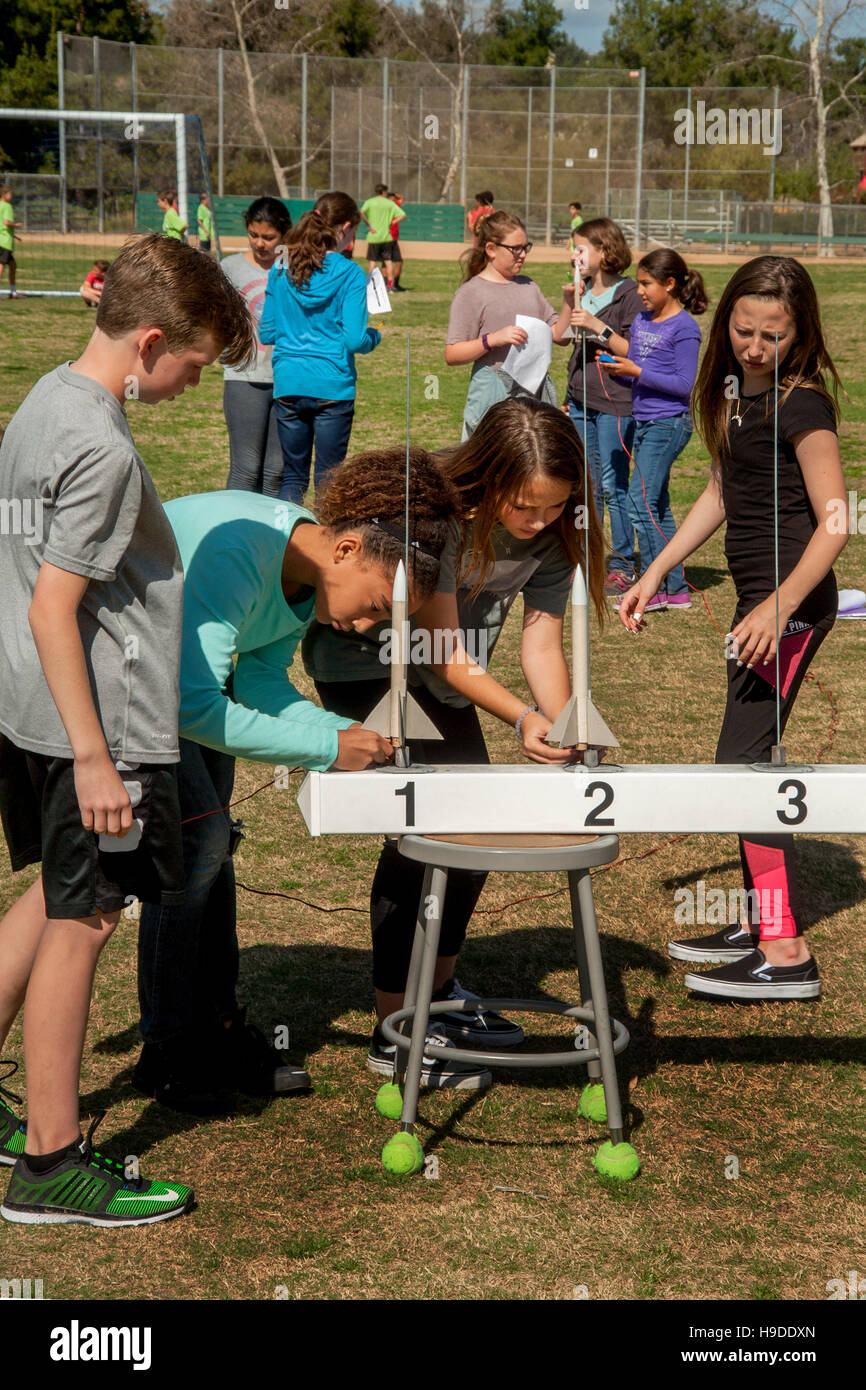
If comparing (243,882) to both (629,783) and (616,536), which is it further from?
(616,536)

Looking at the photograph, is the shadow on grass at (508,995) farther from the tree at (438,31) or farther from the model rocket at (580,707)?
the tree at (438,31)

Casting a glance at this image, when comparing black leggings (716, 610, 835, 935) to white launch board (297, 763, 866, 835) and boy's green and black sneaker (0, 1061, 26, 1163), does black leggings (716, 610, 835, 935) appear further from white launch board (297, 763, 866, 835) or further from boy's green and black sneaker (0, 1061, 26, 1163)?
boy's green and black sneaker (0, 1061, 26, 1163)

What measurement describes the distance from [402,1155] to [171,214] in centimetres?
1990

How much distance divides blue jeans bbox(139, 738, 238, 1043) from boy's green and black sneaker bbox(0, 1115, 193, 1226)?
0.39 m

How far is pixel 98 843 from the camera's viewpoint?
2.38 meters

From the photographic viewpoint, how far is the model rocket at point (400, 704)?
229cm

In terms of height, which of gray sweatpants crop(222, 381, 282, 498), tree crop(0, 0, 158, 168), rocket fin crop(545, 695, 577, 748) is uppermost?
tree crop(0, 0, 158, 168)

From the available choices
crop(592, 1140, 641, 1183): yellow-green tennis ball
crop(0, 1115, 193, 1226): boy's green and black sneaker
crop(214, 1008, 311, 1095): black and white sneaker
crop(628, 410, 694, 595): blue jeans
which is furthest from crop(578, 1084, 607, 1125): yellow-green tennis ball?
crop(628, 410, 694, 595): blue jeans

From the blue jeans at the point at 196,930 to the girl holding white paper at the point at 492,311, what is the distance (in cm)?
405

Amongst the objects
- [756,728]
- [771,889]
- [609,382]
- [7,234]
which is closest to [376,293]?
[609,382]

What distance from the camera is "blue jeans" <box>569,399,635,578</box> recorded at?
7434 mm

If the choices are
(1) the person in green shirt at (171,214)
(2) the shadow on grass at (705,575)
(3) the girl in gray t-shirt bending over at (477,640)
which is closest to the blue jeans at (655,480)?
(2) the shadow on grass at (705,575)

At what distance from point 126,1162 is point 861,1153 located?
4.84 ft

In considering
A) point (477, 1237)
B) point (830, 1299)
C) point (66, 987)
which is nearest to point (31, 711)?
point (66, 987)
